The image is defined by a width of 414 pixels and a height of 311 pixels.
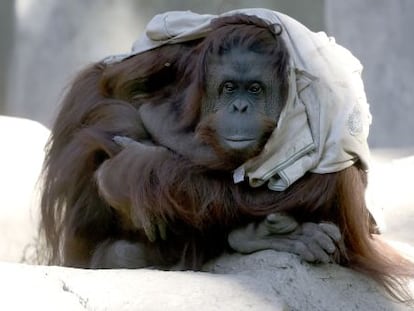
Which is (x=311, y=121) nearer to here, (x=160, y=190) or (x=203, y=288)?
(x=160, y=190)

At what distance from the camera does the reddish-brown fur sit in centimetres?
266

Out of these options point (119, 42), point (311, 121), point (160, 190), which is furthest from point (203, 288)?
point (119, 42)

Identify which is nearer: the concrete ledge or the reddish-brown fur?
the concrete ledge

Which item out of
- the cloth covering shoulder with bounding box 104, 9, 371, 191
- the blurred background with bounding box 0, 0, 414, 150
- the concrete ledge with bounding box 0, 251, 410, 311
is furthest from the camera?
the blurred background with bounding box 0, 0, 414, 150

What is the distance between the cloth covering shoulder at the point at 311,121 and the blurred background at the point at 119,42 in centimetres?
269

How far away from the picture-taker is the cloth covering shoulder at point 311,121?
264cm

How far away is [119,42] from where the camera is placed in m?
5.54

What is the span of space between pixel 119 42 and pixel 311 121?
298 cm

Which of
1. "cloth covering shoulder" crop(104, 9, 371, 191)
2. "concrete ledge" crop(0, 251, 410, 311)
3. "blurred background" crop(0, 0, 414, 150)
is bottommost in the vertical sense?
"blurred background" crop(0, 0, 414, 150)

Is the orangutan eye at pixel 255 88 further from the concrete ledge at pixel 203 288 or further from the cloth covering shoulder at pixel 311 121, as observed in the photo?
the concrete ledge at pixel 203 288

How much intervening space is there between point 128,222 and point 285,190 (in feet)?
1.27

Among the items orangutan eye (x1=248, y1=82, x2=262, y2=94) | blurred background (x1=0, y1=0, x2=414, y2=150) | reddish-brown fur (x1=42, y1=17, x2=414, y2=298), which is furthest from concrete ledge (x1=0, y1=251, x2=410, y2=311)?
blurred background (x1=0, y1=0, x2=414, y2=150)

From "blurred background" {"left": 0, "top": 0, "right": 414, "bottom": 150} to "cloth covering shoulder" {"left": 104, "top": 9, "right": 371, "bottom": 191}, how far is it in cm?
269

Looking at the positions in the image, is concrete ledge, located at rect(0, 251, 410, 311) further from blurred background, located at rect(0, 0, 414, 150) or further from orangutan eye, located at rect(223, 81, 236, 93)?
blurred background, located at rect(0, 0, 414, 150)
